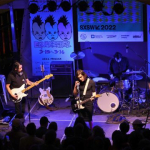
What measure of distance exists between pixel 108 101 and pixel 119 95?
61 centimetres

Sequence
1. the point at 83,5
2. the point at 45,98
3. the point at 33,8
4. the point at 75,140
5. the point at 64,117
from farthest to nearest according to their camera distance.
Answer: the point at 33,8 < the point at 83,5 < the point at 45,98 < the point at 64,117 < the point at 75,140

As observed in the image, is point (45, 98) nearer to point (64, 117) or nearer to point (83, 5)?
point (64, 117)

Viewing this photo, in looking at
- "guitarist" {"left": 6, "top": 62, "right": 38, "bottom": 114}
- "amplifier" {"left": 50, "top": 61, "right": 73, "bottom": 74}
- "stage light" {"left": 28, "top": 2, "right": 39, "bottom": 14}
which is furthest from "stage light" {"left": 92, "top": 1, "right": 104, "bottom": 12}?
"guitarist" {"left": 6, "top": 62, "right": 38, "bottom": 114}

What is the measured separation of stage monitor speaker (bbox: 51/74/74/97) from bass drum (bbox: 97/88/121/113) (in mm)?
2264

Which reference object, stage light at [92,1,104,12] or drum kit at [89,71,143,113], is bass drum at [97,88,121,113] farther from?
stage light at [92,1,104,12]

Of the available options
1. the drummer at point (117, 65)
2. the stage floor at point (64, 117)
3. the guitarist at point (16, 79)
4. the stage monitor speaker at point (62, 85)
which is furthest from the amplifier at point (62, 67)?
the guitarist at point (16, 79)

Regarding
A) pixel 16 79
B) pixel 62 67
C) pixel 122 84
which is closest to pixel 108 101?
pixel 122 84

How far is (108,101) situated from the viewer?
12.6 metres

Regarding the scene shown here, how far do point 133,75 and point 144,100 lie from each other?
110 centimetres

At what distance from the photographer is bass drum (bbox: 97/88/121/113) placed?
495 inches

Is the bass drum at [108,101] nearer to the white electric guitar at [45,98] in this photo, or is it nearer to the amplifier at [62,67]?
the white electric guitar at [45,98]

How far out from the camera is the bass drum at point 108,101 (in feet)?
41.2

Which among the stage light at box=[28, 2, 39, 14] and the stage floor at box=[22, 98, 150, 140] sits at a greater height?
the stage light at box=[28, 2, 39, 14]

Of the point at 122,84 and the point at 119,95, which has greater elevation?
the point at 122,84
